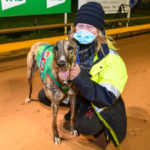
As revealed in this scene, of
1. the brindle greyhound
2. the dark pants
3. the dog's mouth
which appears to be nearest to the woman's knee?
the brindle greyhound

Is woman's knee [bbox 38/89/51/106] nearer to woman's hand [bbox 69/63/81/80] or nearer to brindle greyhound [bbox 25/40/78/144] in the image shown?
brindle greyhound [bbox 25/40/78/144]

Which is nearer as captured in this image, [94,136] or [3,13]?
[94,136]

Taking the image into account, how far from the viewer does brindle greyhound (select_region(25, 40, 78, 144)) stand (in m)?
1.48

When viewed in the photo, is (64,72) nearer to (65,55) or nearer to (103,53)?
(65,55)

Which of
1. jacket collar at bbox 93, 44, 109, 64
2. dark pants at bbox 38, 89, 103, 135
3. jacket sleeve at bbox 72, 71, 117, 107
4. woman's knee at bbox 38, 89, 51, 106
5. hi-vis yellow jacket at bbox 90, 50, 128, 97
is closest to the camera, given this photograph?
jacket sleeve at bbox 72, 71, 117, 107

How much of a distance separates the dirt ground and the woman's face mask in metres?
1.17

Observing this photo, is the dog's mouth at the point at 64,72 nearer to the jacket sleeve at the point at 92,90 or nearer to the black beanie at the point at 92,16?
the jacket sleeve at the point at 92,90

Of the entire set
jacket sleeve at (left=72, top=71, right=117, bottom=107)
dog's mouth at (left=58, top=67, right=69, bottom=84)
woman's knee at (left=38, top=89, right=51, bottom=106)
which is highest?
dog's mouth at (left=58, top=67, right=69, bottom=84)

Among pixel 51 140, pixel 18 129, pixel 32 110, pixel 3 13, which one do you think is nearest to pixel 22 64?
pixel 3 13

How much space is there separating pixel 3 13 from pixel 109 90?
12.8 feet

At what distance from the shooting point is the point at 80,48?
1952 mm

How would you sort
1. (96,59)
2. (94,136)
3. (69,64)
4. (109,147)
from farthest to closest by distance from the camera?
(94,136) → (109,147) → (96,59) → (69,64)

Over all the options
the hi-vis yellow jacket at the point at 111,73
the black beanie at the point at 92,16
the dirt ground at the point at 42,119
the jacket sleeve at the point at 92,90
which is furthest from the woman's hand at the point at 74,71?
the dirt ground at the point at 42,119

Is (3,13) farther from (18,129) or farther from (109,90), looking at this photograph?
(109,90)
